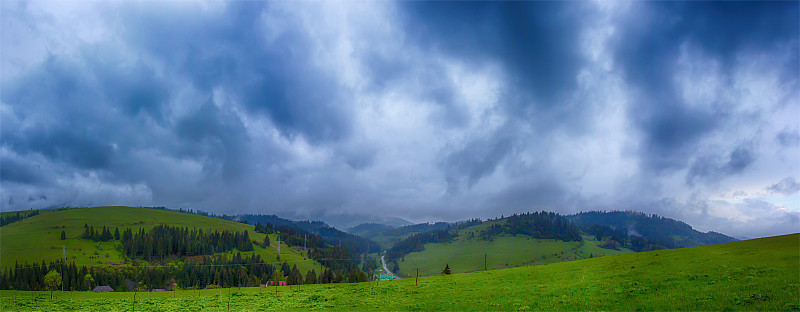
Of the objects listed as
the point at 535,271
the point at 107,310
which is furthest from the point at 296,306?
the point at 535,271

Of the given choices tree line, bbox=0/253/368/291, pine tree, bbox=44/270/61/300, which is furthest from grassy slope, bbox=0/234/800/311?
pine tree, bbox=44/270/61/300

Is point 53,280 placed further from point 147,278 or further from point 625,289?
point 625,289

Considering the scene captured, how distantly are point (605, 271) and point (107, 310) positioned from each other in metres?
73.5

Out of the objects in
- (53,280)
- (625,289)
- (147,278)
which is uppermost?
(625,289)

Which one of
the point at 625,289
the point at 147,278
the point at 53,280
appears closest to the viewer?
the point at 625,289

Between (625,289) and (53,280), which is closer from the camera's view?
(625,289)

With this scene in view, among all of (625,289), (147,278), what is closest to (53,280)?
(147,278)

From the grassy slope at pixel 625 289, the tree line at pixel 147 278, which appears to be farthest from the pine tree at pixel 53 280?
the grassy slope at pixel 625 289

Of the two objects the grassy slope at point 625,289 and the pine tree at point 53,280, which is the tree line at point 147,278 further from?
the grassy slope at point 625,289

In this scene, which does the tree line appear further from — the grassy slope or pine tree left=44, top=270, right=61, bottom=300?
the grassy slope

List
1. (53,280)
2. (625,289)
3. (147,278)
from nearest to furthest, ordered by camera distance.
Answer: (625,289), (53,280), (147,278)

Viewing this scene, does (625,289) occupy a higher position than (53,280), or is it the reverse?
(625,289)

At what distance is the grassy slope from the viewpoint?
2906 centimetres

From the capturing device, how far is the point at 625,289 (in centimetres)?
3656
